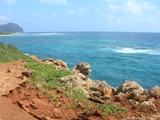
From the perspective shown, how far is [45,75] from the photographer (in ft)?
73.2

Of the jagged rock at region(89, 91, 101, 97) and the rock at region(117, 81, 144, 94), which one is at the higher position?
the rock at region(117, 81, 144, 94)

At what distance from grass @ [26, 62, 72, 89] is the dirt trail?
915 mm

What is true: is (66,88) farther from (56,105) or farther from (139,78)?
(139,78)

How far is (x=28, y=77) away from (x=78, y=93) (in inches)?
177

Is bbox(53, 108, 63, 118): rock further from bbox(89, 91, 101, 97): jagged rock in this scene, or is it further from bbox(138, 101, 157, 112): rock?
bbox(138, 101, 157, 112): rock

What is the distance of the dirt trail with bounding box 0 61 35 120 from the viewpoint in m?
15.1

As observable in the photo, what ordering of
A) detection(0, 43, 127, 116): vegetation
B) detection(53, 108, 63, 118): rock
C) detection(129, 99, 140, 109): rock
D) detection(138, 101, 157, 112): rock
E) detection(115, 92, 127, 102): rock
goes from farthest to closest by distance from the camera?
detection(115, 92, 127, 102): rock, detection(129, 99, 140, 109): rock, detection(0, 43, 127, 116): vegetation, detection(138, 101, 157, 112): rock, detection(53, 108, 63, 118): rock

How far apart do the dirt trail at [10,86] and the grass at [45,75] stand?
0.92 m

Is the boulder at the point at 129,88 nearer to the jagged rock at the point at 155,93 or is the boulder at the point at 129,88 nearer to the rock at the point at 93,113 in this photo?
the jagged rock at the point at 155,93

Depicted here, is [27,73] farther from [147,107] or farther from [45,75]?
[147,107]

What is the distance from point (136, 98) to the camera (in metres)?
18.4

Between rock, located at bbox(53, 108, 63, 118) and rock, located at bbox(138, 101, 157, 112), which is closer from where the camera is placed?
rock, located at bbox(53, 108, 63, 118)

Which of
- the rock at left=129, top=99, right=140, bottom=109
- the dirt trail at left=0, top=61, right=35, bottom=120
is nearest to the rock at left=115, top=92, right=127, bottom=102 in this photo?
the rock at left=129, top=99, right=140, bottom=109

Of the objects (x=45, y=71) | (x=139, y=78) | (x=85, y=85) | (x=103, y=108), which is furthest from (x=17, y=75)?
(x=139, y=78)
